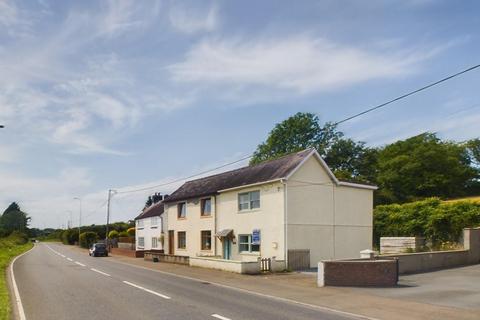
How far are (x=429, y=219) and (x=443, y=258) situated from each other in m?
8.04

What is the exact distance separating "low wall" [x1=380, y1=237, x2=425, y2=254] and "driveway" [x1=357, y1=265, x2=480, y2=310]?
7.64 m

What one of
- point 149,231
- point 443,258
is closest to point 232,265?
point 443,258

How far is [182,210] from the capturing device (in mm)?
44125

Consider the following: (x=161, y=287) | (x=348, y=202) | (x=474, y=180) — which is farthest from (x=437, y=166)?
(x=161, y=287)

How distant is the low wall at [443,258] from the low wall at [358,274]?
10.7 feet

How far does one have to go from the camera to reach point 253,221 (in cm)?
3272

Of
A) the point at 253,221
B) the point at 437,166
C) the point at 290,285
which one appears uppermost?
the point at 437,166

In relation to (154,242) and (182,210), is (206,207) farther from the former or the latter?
(154,242)

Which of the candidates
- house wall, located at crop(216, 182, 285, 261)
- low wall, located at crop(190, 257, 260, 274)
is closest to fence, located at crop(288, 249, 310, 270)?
house wall, located at crop(216, 182, 285, 261)

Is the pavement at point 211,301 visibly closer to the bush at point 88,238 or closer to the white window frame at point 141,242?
the white window frame at point 141,242

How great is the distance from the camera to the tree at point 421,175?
2653 inches

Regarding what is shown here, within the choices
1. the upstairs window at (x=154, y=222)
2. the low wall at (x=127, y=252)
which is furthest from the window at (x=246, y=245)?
the upstairs window at (x=154, y=222)

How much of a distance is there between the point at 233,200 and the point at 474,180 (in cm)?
5386

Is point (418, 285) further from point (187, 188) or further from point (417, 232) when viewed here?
point (187, 188)
